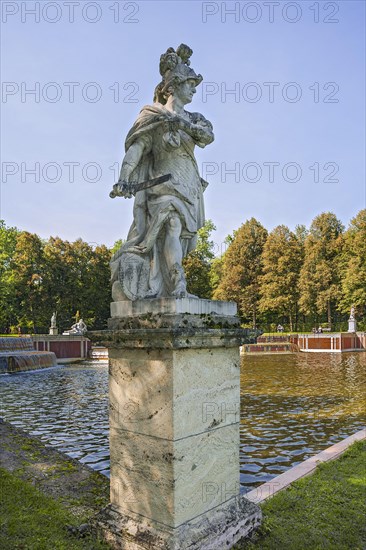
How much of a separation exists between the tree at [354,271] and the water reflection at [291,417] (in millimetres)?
27146

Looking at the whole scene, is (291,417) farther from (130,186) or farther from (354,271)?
(354,271)

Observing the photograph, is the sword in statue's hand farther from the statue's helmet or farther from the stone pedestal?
the stone pedestal

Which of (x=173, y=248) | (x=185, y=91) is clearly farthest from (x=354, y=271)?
(x=173, y=248)

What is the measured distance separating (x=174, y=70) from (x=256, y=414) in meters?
7.81

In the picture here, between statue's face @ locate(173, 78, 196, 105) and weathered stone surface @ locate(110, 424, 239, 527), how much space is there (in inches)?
114

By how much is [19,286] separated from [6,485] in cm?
4068

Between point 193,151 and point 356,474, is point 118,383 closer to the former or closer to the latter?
point 193,151

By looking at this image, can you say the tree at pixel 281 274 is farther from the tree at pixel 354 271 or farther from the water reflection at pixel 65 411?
the water reflection at pixel 65 411

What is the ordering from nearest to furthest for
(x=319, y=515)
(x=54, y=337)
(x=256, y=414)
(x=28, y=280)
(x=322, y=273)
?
(x=319, y=515), (x=256, y=414), (x=54, y=337), (x=28, y=280), (x=322, y=273)

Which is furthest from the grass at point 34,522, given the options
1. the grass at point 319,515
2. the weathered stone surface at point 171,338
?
the weathered stone surface at point 171,338

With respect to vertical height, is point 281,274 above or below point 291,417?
above

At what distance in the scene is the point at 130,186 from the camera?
12.7 ft

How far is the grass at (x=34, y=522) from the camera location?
11.7 feet

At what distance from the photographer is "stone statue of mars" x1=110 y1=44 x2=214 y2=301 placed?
3824 mm
